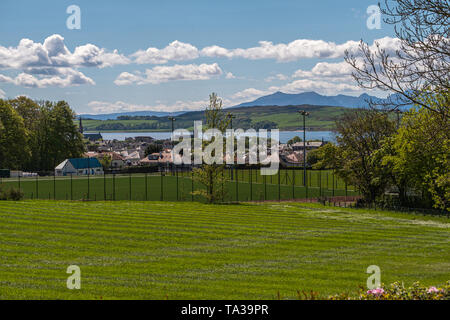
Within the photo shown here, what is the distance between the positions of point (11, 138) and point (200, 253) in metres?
78.7

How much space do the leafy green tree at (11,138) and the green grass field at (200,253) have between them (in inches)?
2252

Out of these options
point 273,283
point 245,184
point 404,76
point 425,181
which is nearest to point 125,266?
point 273,283

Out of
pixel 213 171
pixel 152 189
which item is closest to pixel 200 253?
pixel 213 171

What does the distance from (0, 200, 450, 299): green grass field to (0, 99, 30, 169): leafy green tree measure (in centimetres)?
5720

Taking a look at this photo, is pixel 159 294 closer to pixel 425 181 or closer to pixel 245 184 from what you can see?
pixel 425 181

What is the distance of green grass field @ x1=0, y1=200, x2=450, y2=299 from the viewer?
47.9ft

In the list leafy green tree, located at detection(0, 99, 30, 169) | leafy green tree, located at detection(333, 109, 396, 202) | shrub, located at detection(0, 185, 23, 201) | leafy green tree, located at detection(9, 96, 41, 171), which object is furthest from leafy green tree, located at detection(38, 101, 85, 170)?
leafy green tree, located at detection(333, 109, 396, 202)

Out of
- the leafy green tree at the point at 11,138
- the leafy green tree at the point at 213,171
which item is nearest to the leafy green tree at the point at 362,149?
the leafy green tree at the point at 213,171

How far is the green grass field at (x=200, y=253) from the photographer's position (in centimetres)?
1461

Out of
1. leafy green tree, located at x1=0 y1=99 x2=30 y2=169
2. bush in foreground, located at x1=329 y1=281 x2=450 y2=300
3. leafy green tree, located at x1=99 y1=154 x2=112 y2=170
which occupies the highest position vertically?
leafy green tree, located at x1=0 y1=99 x2=30 y2=169

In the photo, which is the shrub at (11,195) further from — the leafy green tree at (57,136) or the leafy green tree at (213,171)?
the leafy green tree at (57,136)

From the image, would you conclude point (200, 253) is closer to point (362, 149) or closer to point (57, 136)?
point (362, 149)

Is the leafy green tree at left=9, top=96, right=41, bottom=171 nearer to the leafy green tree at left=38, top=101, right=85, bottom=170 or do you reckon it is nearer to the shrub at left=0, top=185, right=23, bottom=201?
the leafy green tree at left=38, top=101, right=85, bottom=170
